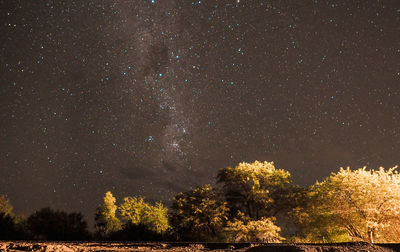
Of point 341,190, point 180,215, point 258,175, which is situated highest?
point 258,175

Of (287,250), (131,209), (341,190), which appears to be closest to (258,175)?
(341,190)

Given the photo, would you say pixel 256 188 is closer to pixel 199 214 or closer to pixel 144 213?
pixel 199 214

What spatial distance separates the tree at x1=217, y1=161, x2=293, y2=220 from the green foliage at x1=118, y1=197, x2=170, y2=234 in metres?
A: 18.7

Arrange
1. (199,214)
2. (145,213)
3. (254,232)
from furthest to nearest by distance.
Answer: (145,213), (199,214), (254,232)

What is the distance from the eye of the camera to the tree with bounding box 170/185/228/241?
1986 centimetres

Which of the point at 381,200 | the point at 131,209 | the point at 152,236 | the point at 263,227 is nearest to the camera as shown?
the point at 381,200

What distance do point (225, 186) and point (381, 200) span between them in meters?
11.6

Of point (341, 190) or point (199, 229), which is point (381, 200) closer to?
point (341, 190)

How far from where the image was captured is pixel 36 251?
3186mm

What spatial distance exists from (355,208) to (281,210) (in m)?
5.60

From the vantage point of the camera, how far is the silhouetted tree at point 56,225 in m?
30.9

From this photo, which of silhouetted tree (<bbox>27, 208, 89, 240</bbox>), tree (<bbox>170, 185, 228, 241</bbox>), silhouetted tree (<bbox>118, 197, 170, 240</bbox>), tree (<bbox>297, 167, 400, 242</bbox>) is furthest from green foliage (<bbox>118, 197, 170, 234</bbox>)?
tree (<bbox>297, 167, 400, 242</bbox>)

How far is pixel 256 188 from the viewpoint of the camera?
21.3 meters

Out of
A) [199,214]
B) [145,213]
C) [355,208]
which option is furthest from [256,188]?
[145,213]
